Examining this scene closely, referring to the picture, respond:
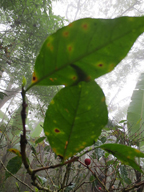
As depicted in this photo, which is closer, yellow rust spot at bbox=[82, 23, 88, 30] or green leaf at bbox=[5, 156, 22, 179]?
yellow rust spot at bbox=[82, 23, 88, 30]

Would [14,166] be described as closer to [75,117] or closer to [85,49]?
[75,117]

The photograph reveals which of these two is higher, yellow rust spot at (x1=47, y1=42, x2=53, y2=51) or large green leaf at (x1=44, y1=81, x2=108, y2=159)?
yellow rust spot at (x1=47, y1=42, x2=53, y2=51)

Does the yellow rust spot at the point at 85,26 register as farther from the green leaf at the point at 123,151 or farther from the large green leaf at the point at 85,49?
the green leaf at the point at 123,151

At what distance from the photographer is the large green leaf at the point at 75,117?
27 centimetres

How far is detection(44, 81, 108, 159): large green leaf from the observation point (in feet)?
0.88

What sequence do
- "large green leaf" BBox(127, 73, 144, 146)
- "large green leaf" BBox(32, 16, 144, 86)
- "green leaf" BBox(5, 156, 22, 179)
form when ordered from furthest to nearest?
"large green leaf" BBox(127, 73, 144, 146)
"green leaf" BBox(5, 156, 22, 179)
"large green leaf" BBox(32, 16, 144, 86)

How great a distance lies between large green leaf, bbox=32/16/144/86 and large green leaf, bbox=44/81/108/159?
35mm

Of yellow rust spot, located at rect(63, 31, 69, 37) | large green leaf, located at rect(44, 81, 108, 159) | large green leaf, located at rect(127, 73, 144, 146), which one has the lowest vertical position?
large green leaf, located at rect(44, 81, 108, 159)

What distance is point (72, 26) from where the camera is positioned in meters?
0.24

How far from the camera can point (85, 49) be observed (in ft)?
0.83

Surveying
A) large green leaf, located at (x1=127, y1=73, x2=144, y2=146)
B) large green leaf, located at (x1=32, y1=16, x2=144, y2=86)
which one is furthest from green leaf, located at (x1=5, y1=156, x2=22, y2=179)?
large green leaf, located at (x1=127, y1=73, x2=144, y2=146)

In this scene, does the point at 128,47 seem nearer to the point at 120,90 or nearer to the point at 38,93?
the point at 38,93

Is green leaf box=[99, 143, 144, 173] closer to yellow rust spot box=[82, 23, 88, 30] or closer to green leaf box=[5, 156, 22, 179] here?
yellow rust spot box=[82, 23, 88, 30]

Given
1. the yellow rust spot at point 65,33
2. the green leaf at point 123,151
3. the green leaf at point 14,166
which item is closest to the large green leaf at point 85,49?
the yellow rust spot at point 65,33
